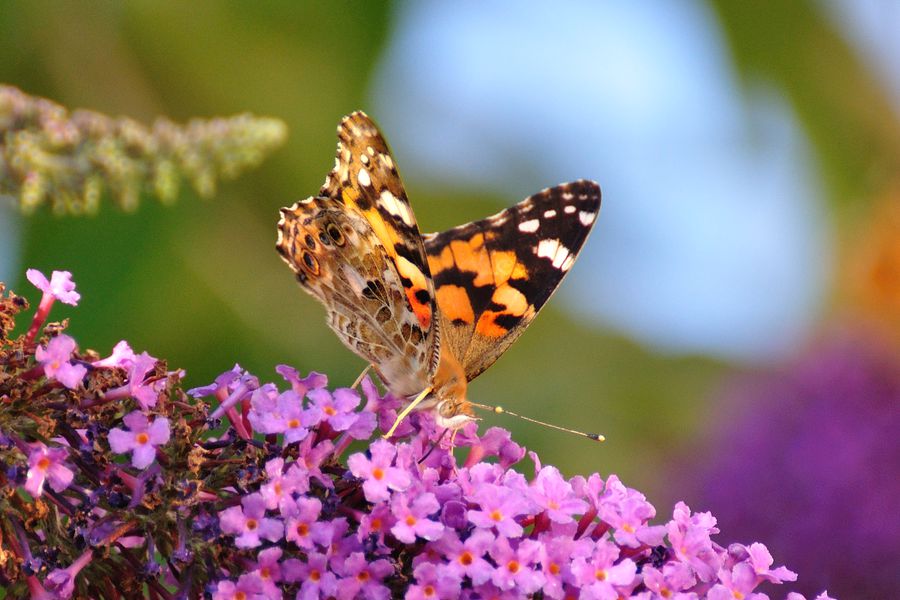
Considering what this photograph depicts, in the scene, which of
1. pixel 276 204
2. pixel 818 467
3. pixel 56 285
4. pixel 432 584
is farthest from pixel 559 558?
pixel 276 204

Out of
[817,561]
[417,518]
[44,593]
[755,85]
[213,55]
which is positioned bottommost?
[44,593]

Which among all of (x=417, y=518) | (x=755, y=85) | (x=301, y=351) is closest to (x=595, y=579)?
(x=417, y=518)

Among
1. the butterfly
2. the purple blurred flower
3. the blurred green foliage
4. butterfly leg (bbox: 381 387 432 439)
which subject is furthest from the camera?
the blurred green foliage

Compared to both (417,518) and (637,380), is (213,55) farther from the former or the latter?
(417,518)

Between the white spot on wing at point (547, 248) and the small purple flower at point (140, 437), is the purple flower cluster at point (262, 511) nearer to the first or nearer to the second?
the small purple flower at point (140, 437)

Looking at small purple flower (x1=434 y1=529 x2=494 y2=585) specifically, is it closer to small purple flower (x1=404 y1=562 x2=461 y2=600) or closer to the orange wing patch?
small purple flower (x1=404 y1=562 x2=461 y2=600)

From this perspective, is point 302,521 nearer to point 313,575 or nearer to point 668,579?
point 313,575

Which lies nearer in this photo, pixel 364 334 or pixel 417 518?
pixel 417 518

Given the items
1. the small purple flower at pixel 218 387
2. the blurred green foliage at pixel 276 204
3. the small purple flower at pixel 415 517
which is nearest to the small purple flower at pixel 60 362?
the small purple flower at pixel 218 387

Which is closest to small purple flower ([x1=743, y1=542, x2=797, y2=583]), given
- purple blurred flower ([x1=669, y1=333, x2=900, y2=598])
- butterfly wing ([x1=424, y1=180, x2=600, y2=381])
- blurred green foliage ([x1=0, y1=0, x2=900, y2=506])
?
butterfly wing ([x1=424, y1=180, x2=600, y2=381])
